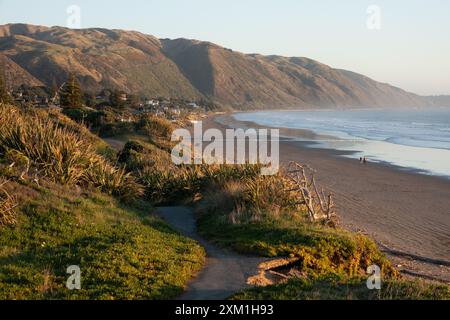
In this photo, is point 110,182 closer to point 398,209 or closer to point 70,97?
point 398,209

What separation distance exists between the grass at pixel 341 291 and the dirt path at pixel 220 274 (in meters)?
0.53

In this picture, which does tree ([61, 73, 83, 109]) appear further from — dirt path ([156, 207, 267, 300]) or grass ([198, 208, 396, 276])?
grass ([198, 208, 396, 276])

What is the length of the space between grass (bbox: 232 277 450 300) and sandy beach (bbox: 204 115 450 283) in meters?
4.42

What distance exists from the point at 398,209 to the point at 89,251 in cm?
1304

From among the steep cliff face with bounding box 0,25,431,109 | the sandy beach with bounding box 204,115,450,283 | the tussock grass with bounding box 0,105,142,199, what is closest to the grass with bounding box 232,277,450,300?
the sandy beach with bounding box 204,115,450,283

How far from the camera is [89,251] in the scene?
8.40 m

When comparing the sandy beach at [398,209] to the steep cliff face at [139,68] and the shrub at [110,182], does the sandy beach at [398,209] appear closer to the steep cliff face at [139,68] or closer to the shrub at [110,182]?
the shrub at [110,182]

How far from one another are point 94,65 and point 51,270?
392ft

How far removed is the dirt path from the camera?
7.18 m

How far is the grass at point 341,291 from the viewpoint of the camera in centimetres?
655

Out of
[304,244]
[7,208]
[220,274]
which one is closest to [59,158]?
[7,208]

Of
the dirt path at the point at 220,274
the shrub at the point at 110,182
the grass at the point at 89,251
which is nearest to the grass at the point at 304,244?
the dirt path at the point at 220,274
